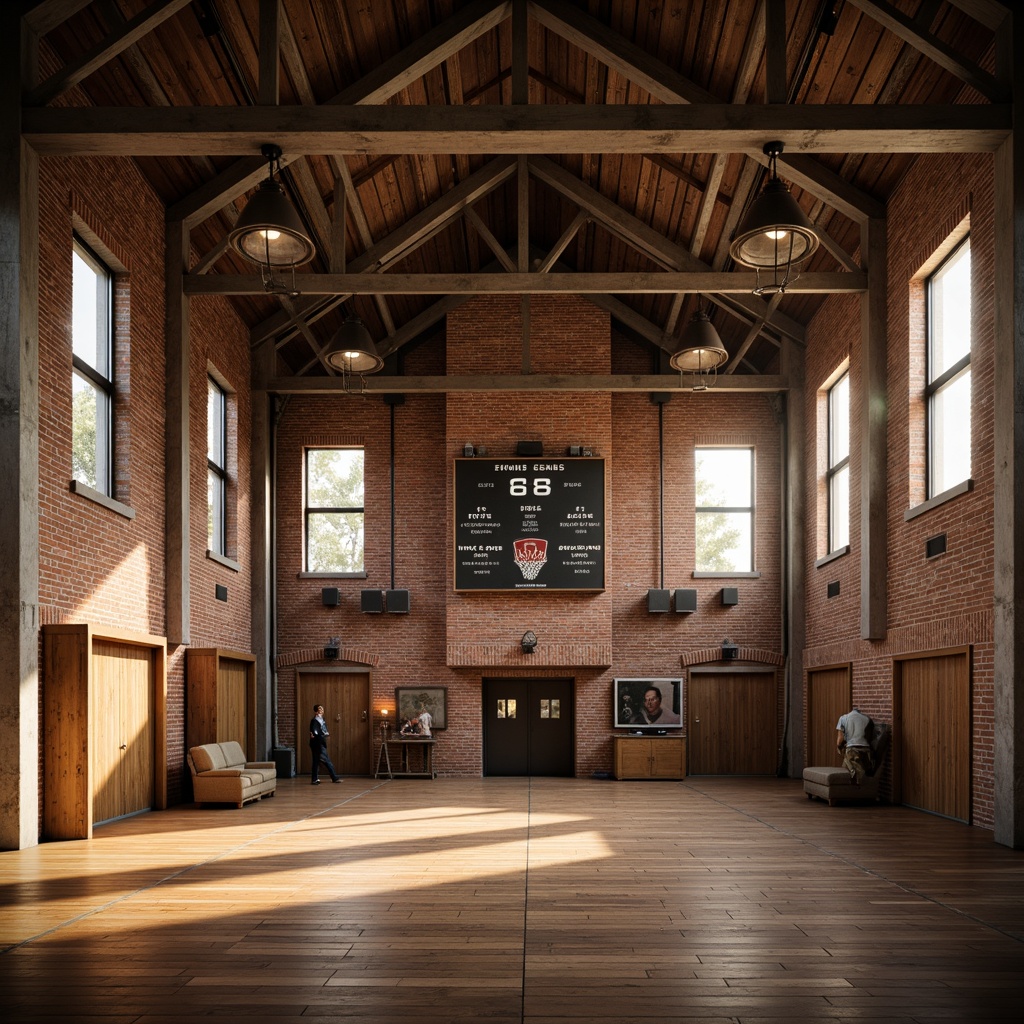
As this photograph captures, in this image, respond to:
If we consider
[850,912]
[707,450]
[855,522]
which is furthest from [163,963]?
[707,450]

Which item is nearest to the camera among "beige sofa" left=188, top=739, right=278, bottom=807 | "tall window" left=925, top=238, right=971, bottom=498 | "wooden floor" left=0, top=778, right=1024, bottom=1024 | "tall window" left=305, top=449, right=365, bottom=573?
"wooden floor" left=0, top=778, right=1024, bottom=1024

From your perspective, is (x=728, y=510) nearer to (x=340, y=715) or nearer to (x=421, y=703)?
(x=421, y=703)

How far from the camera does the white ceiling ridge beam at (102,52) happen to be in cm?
813

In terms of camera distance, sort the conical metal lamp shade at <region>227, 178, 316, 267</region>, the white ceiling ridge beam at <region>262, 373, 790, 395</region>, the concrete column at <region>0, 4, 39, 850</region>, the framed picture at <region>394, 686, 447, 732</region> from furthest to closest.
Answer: the framed picture at <region>394, 686, 447, 732</region>
the white ceiling ridge beam at <region>262, 373, 790, 395</region>
the concrete column at <region>0, 4, 39, 850</region>
the conical metal lamp shade at <region>227, 178, 316, 267</region>

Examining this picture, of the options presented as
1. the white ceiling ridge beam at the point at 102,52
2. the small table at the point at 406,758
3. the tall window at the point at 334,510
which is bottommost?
the small table at the point at 406,758

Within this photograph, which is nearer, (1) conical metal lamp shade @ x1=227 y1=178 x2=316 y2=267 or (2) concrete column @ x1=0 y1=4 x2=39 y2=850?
(1) conical metal lamp shade @ x1=227 y1=178 x2=316 y2=267

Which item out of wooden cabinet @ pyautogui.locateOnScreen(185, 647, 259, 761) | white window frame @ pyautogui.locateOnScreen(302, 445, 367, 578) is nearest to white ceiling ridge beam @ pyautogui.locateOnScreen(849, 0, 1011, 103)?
wooden cabinet @ pyautogui.locateOnScreen(185, 647, 259, 761)

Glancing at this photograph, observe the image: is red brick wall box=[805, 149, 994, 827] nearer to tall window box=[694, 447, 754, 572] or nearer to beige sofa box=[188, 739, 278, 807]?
tall window box=[694, 447, 754, 572]

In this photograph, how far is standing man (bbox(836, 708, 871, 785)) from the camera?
1147 centimetres

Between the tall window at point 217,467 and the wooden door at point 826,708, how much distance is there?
844cm

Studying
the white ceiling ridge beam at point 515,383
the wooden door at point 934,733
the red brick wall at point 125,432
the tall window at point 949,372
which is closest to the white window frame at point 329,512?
the white ceiling ridge beam at point 515,383

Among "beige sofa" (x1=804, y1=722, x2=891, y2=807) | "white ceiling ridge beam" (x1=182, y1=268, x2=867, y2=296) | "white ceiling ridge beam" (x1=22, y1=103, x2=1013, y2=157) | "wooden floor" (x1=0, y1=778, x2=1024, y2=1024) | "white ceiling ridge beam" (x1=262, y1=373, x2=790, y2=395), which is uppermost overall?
"white ceiling ridge beam" (x1=22, y1=103, x2=1013, y2=157)

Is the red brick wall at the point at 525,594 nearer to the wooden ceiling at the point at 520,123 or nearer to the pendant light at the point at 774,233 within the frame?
the wooden ceiling at the point at 520,123

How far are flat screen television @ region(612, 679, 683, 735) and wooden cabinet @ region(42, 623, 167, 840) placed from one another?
7.03 meters
